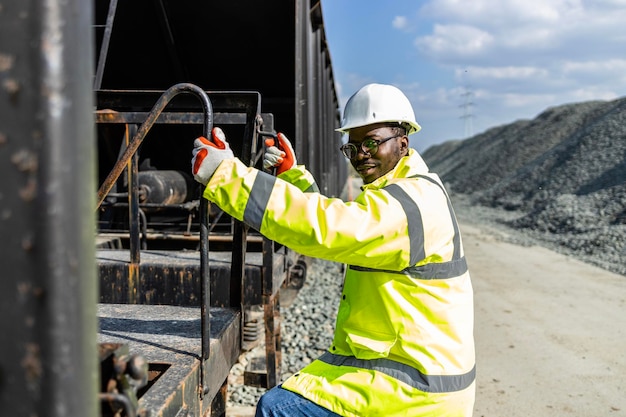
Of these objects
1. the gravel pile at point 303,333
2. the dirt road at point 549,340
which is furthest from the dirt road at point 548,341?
the gravel pile at point 303,333

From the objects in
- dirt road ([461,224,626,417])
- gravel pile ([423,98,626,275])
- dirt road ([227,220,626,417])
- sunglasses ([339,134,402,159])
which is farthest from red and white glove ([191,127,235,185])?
gravel pile ([423,98,626,275])

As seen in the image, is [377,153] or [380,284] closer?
[380,284]

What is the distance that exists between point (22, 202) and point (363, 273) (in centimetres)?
150

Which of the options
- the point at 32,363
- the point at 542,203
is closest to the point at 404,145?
the point at 32,363

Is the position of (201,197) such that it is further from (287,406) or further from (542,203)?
(542,203)

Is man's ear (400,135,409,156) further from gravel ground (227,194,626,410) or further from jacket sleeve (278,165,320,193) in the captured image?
gravel ground (227,194,626,410)

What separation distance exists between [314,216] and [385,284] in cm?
41

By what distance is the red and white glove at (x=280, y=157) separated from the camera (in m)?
2.93

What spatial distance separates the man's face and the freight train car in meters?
0.49

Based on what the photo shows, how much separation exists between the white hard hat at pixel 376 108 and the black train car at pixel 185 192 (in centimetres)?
51

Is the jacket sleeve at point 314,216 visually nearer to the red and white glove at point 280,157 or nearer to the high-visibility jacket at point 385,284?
the high-visibility jacket at point 385,284

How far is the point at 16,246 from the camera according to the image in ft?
2.78

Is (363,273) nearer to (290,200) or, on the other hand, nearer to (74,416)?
(290,200)

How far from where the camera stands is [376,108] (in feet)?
7.97
